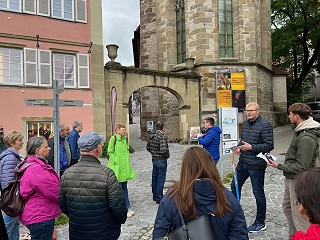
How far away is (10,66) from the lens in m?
13.4

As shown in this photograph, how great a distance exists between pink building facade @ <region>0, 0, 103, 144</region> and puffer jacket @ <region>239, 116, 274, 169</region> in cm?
1065

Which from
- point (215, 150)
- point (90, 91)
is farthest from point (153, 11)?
point (215, 150)

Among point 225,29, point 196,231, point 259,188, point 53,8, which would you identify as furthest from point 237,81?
point 196,231

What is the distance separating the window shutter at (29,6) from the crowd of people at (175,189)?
427 inches

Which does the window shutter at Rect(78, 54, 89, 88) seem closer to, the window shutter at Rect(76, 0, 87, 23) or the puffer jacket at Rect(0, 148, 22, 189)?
the window shutter at Rect(76, 0, 87, 23)

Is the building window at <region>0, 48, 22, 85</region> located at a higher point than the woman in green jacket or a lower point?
higher

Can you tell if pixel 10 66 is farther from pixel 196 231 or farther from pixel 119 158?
pixel 196 231

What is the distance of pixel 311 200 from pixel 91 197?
180 cm

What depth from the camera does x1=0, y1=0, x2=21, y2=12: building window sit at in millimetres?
13141

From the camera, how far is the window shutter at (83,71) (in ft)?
49.1

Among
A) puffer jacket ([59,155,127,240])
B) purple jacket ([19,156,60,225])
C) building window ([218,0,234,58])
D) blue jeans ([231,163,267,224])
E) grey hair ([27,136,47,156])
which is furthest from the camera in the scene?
building window ([218,0,234,58])

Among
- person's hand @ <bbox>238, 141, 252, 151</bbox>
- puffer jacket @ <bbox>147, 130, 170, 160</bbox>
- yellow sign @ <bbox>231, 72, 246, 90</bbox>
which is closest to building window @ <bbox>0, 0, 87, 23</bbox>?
yellow sign @ <bbox>231, 72, 246, 90</bbox>

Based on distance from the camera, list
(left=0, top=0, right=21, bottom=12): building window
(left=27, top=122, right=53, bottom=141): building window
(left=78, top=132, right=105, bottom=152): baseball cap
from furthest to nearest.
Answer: (left=27, top=122, right=53, bottom=141): building window < (left=0, top=0, right=21, bottom=12): building window < (left=78, top=132, right=105, bottom=152): baseball cap

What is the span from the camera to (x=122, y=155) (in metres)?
5.68
